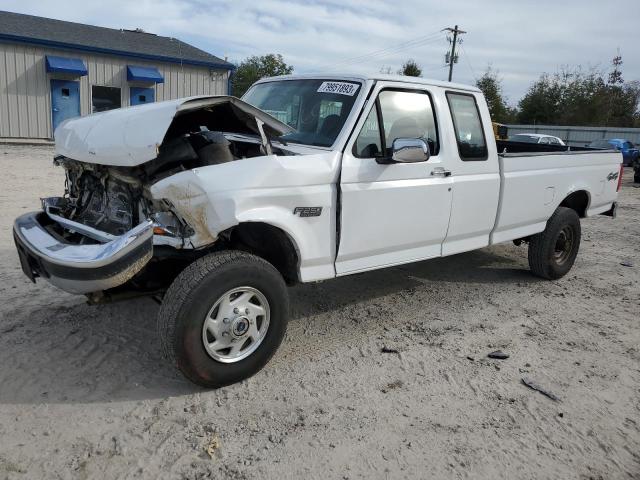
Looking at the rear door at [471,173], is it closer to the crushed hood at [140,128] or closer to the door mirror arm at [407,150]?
the door mirror arm at [407,150]

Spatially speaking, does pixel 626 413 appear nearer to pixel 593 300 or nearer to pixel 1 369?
pixel 593 300

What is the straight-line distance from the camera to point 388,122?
4.18 meters

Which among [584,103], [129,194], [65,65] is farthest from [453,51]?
[129,194]

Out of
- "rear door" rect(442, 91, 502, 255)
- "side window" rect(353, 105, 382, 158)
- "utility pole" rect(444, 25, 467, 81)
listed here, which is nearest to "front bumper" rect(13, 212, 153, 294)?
"side window" rect(353, 105, 382, 158)

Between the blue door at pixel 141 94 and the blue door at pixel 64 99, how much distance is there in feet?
7.04

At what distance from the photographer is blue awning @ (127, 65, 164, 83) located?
22.0 metres

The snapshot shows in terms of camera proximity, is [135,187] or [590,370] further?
[590,370]

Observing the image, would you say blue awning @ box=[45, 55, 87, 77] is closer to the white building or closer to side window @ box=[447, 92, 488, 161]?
the white building

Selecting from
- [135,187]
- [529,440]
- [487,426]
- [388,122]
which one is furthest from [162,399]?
[388,122]

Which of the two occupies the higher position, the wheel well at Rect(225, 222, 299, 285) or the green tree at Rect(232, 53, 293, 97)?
the green tree at Rect(232, 53, 293, 97)

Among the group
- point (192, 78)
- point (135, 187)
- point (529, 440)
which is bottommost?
point (529, 440)

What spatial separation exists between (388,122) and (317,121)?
1.85 feet

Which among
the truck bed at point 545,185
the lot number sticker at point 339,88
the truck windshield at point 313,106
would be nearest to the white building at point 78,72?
the truck windshield at point 313,106

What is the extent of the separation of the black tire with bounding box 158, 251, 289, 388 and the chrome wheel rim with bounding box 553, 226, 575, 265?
408 cm
